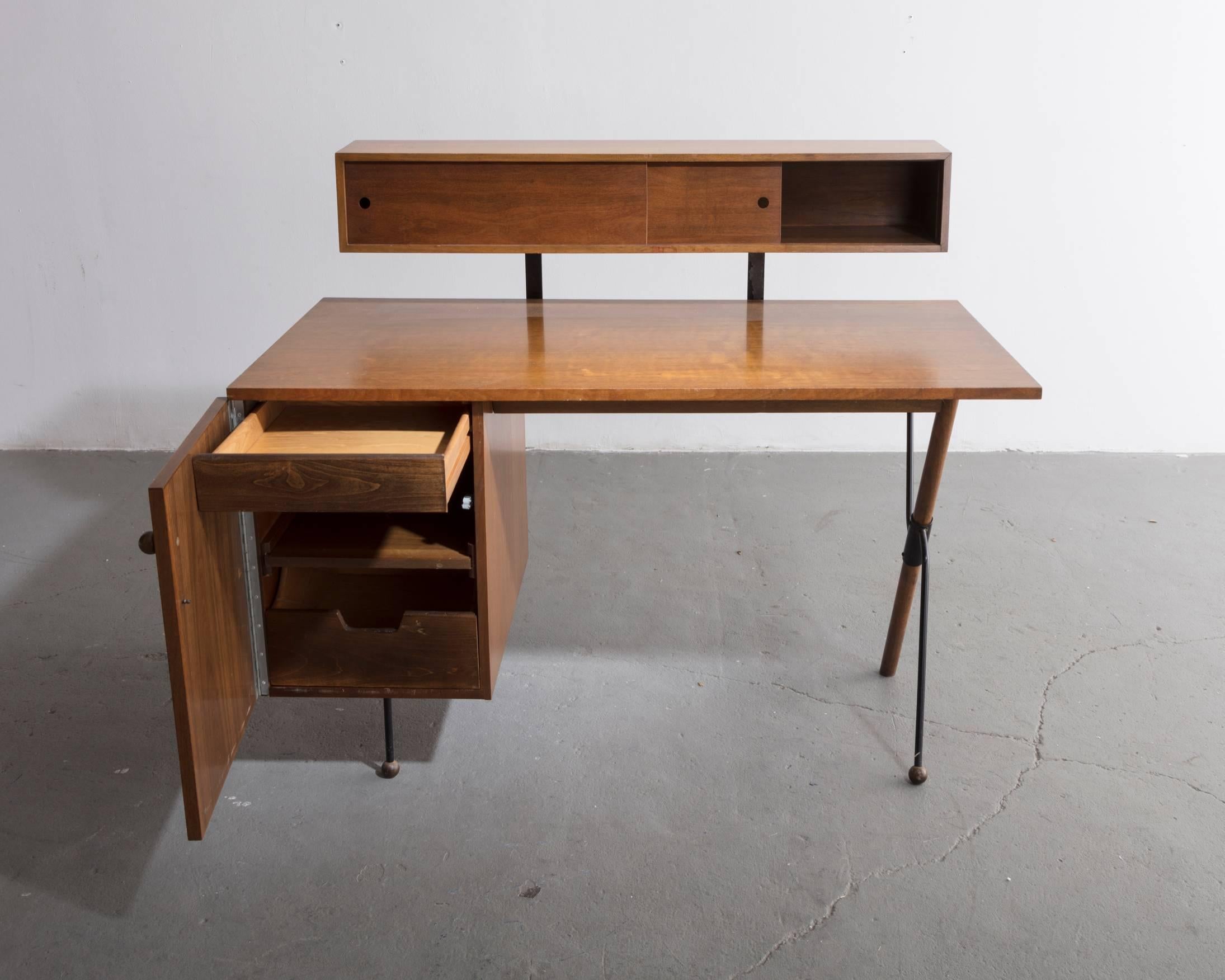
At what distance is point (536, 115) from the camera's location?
12.1 feet

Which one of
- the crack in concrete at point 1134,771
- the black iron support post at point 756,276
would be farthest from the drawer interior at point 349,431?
the crack in concrete at point 1134,771

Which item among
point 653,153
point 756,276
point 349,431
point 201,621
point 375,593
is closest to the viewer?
point 201,621

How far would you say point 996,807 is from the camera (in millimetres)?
2236

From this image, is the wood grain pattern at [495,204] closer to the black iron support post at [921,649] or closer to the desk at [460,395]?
the desk at [460,395]

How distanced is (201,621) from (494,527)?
0.57m

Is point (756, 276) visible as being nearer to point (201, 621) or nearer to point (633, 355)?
point (633, 355)

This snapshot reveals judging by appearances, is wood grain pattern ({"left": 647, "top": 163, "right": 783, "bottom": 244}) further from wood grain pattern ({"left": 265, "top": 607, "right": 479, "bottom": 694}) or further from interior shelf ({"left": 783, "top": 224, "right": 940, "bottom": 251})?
wood grain pattern ({"left": 265, "top": 607, "right": 479, "bottom": 694})

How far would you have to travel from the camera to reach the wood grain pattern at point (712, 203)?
2.44m

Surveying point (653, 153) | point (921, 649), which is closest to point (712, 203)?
point (653, 153)

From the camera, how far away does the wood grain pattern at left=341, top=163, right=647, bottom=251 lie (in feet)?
8.03

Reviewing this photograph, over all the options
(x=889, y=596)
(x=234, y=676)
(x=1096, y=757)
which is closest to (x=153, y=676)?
(x=234, y=676)

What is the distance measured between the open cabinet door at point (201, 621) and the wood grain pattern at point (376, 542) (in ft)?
0.42

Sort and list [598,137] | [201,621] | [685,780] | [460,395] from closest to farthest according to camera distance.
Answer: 1. [201,621]
2. [460,395]
3. [685,780]
4. [598,137]

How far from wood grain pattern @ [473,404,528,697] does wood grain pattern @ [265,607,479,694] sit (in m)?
0.03
